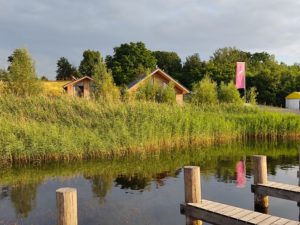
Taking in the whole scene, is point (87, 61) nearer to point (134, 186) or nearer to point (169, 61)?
point (169, 61)

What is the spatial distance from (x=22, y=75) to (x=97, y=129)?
19.1m

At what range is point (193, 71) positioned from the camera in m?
58.3

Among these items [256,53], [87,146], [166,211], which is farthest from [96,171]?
[256,53]

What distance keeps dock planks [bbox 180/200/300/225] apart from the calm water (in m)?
1.09

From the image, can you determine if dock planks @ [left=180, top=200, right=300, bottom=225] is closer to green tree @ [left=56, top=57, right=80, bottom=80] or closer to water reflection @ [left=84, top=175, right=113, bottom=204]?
water reflection @ [left=84, top=175, right=113, bottom=204]

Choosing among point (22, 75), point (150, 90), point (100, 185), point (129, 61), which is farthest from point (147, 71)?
point (100, 185)

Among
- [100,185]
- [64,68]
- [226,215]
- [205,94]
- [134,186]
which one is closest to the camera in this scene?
[226,215]

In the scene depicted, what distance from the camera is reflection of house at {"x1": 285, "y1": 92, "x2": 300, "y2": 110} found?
44.9 m

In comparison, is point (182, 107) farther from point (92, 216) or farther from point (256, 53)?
point (256, 53)

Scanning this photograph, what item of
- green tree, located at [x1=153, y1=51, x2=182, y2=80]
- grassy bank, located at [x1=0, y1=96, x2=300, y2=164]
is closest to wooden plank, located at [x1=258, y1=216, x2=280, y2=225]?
grassy bank, located at [x1=0, y1=96, x2=300, y2=164]

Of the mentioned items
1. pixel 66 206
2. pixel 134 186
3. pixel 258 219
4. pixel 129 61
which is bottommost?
pixel 134 186

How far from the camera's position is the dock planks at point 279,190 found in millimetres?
7984

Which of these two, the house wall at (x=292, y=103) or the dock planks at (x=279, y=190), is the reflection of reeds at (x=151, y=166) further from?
the house wall at (x=292, y=103)

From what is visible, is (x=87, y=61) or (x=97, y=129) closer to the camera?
(x=97, y=129)
